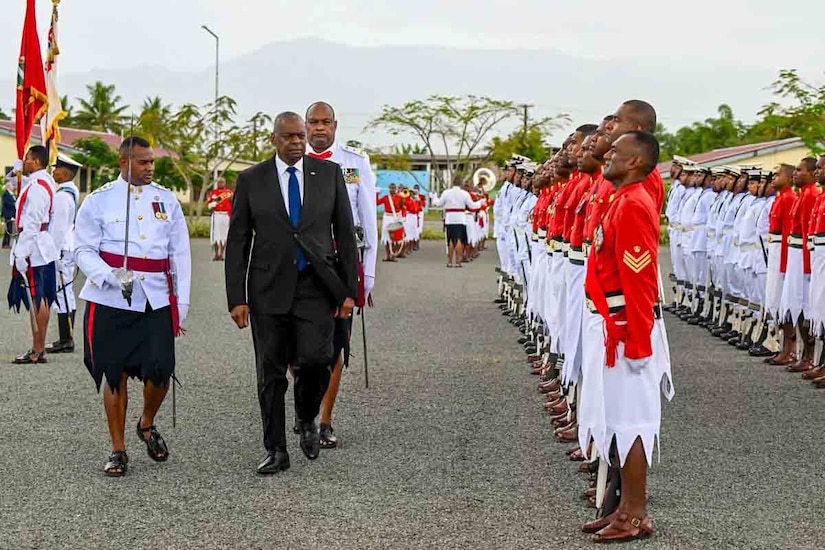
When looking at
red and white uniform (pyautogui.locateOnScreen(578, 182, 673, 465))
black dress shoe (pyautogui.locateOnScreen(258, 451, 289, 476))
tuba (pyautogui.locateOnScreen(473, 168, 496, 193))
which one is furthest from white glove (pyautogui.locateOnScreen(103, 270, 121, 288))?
tuba (pyautogui.locateOnScreen(473, 168, 496, 193))

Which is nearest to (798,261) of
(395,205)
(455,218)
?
(455,218)

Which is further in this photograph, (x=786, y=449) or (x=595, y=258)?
(x=786, y=449)

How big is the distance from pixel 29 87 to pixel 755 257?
7926 millimetres

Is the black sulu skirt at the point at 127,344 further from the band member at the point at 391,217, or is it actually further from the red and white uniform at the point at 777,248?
the band member at the point at 391,217

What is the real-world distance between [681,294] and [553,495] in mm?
10565

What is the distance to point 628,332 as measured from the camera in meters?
5.46

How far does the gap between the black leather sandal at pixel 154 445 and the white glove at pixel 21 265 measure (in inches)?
183

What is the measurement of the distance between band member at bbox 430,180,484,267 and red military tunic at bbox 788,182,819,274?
1474 cm

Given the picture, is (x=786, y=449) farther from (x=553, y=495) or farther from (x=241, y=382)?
(x=241, y=382)

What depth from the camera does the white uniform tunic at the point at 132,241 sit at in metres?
6.91

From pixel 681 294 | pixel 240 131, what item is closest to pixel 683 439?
pixel 681 294

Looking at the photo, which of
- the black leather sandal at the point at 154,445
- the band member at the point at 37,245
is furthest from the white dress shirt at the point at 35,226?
the black leather sandal at the point at 154,445

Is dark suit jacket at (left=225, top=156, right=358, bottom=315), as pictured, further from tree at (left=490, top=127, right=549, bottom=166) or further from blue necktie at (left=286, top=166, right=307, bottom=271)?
tree at (left=490, top=127, right=549, bottom=166)

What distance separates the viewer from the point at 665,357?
224 inches
